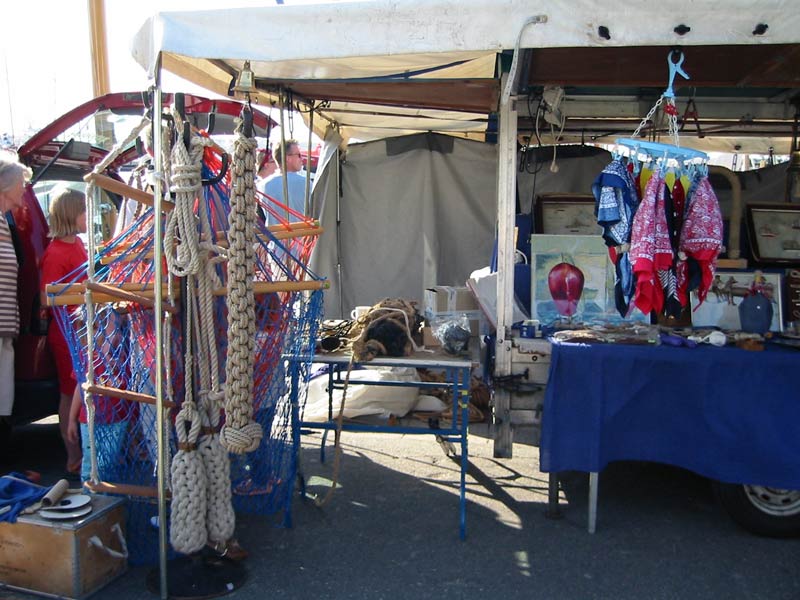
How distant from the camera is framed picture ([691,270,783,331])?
3.92 metres

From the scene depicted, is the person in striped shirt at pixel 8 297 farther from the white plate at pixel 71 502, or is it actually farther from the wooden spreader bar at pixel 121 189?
the wooden spreader bar at pixel 121 189

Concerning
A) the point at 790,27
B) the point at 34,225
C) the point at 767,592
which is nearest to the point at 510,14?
the point at 790,27

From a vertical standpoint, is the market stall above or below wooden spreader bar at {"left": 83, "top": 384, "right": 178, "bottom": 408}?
above

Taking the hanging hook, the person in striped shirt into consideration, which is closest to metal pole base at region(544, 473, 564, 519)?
the hanging hook

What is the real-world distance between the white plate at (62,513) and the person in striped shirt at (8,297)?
1.33 m

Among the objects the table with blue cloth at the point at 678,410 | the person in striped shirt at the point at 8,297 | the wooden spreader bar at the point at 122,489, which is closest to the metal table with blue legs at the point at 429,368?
the table with blue cloth at the point at 678,410

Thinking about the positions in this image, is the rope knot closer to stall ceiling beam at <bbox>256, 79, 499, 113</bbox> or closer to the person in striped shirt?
the person in striped shirt

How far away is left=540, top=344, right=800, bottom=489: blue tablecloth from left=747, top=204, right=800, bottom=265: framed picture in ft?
3.87

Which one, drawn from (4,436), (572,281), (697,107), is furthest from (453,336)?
(4,436)

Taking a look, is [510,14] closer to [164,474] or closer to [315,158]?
[164,474]

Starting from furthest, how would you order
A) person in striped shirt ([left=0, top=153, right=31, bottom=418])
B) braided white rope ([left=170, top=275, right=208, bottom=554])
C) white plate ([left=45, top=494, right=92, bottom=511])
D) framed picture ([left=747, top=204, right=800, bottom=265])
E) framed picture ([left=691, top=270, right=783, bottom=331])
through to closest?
framed picture ([left=747, top=204, right=800, bottom=265]) < framed picture ([left=691, top=270, right=783, bottom=331]) < person in striped shirt ([left=0, top=153, right=31, bottom=418]) < white plate ([left=45, top=494, right=92, bottom=511]) < braided white rope ([left=170, top=275, right=208, bottom=554])

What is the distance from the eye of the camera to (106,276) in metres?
3.08

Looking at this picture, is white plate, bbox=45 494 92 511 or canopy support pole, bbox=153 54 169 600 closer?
canopy support pole, bbox=153 54 169 600

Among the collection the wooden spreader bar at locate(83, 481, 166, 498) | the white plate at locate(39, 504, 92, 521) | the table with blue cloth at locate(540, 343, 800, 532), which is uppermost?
the table with blue cloth at locate(540, 343, 800, 532)
